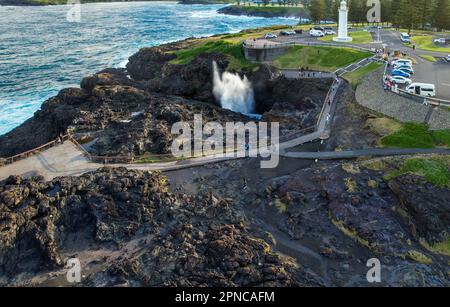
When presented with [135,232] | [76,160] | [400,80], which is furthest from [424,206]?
[76,160]

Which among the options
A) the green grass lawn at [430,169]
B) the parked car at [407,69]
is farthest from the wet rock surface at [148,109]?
the green grass lawn at [430,169]

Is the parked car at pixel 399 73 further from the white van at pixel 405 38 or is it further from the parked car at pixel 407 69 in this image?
the white van at pixel 405 38

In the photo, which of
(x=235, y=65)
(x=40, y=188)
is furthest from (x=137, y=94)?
(x=40, y=188)

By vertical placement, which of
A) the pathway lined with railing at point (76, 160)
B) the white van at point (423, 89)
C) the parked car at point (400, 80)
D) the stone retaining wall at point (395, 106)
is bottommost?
the pathway lined with railing at point (76, 160)

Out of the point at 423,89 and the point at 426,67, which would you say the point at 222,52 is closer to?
the point at 426,67
